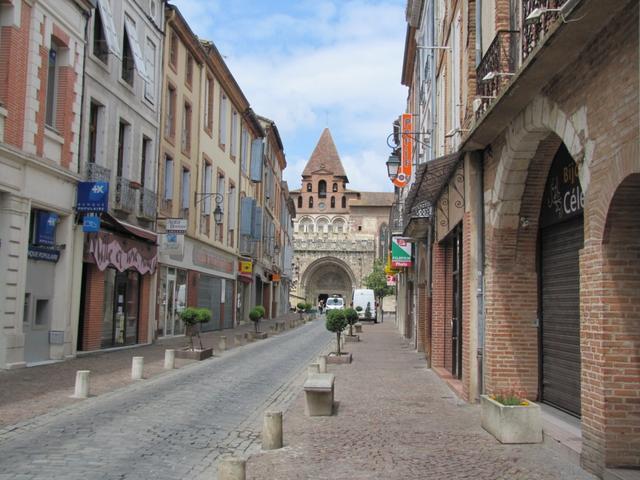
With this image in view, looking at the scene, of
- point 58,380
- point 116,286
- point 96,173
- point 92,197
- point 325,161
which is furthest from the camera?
point 325,161

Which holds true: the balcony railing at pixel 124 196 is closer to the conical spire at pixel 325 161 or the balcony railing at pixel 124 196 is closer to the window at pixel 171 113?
the window at pixel 171 113

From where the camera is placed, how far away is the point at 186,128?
2698 cm

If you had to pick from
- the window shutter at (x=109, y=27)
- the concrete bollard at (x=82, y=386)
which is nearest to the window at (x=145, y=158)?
the window shutter at (x=109, y=27)

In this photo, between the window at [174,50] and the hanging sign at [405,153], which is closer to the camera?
the hanging sign at [405,153]

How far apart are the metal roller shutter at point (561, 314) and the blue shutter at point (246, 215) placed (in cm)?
2746

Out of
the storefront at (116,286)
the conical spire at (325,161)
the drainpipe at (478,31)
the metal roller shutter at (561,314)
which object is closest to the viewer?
the metal roller shutter at (561,314)

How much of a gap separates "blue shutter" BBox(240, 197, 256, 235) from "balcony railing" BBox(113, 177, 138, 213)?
15.8 metres

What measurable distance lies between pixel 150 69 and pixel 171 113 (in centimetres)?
317

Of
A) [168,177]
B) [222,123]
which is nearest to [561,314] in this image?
[168,177]

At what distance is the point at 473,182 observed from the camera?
11156 mm

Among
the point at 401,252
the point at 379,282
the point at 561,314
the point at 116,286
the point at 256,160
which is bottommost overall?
the point at 561,314

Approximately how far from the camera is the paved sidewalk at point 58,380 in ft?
32.5

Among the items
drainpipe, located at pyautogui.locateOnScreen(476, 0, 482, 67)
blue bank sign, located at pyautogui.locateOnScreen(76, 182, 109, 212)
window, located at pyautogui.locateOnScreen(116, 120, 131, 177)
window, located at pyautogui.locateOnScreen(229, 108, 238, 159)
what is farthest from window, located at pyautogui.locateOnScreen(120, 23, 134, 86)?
window, located at pyautogui.locateOnScreen(229, 108, 238, 159)

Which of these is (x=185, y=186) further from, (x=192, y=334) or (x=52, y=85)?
(x=52, y=85)
